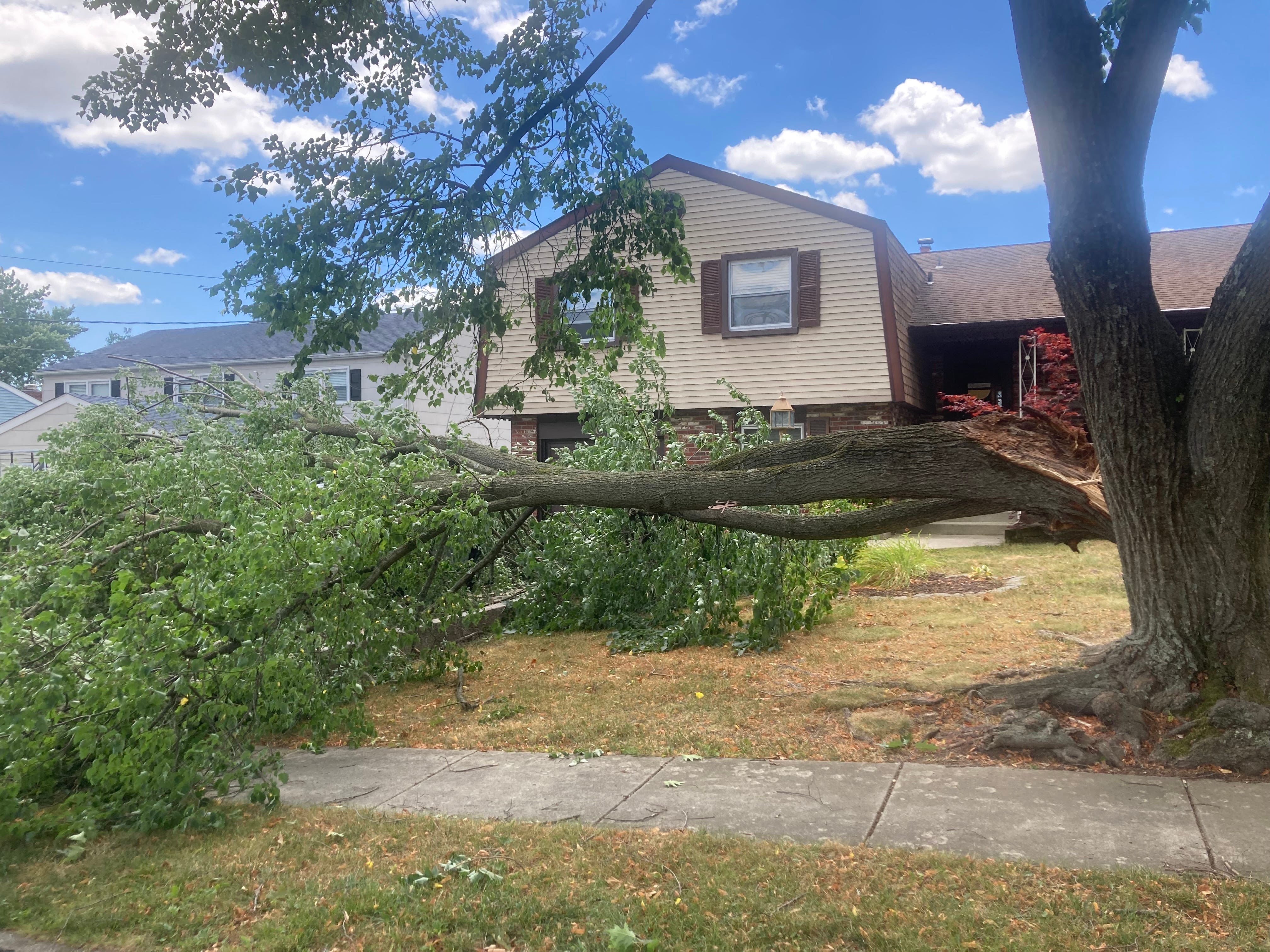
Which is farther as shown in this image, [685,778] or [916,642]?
[916,642]

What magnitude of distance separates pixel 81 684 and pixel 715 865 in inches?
114

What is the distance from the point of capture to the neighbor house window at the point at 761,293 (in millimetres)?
Result: 16016

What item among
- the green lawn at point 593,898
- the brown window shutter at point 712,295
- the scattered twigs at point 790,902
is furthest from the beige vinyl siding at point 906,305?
the scattered twigs at point 790,902

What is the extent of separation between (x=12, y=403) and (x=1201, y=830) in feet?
150

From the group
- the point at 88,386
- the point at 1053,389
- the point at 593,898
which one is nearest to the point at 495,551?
the point at 593,898

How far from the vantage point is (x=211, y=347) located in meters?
33.0

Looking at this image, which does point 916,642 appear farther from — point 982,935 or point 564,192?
point 982,935

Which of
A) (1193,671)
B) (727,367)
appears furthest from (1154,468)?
(727,367)

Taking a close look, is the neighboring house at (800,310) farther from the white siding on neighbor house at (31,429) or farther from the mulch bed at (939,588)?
the white siding on neighbor house at (31,429)

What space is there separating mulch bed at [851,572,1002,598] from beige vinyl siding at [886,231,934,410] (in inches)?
197

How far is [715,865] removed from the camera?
12.3 feet

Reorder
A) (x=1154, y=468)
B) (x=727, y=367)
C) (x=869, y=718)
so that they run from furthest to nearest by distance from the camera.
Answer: (x=727, y=367)
(x=869, y=718)
(x=1154, y=468)

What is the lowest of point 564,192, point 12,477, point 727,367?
point 12,477

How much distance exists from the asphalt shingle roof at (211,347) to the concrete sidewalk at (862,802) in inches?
928
